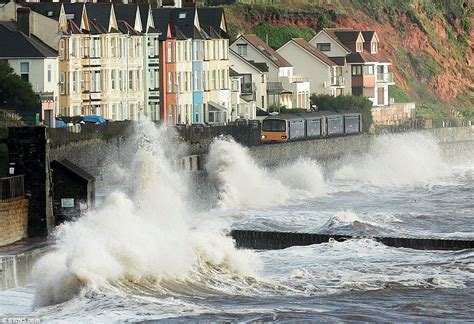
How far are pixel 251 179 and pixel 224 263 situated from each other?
27216 millimetres

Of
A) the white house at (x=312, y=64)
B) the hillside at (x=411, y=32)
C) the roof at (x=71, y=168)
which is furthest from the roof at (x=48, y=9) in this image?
the hillside at (x=411, y=32)

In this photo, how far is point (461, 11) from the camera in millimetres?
150625

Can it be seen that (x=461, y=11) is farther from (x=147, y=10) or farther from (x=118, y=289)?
(x=118, y=289)

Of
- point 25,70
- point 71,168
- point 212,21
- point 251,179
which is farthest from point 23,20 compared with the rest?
point 71,168

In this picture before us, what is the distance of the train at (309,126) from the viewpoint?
83.8m

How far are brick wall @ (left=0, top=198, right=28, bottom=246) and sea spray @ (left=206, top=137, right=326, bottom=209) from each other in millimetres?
20094

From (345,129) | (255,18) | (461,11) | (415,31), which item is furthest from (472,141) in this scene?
(461,11)

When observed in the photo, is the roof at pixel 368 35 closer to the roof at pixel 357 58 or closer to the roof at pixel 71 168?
the roof at pixel 357 58

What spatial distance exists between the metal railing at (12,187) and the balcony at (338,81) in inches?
2682

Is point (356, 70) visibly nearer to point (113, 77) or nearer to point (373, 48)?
point (373, 48)

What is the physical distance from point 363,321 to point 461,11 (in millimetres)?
116133

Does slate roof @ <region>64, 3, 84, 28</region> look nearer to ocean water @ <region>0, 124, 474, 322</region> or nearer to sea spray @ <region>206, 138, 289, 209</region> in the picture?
sea spray @ <region>206, 138, 289, 209</region>

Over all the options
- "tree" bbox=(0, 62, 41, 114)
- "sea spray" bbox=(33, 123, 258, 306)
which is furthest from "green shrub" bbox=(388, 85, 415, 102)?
"sea spray" bbox=(33, 123, 258, 306)

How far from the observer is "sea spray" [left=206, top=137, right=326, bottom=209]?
66.7 metres
